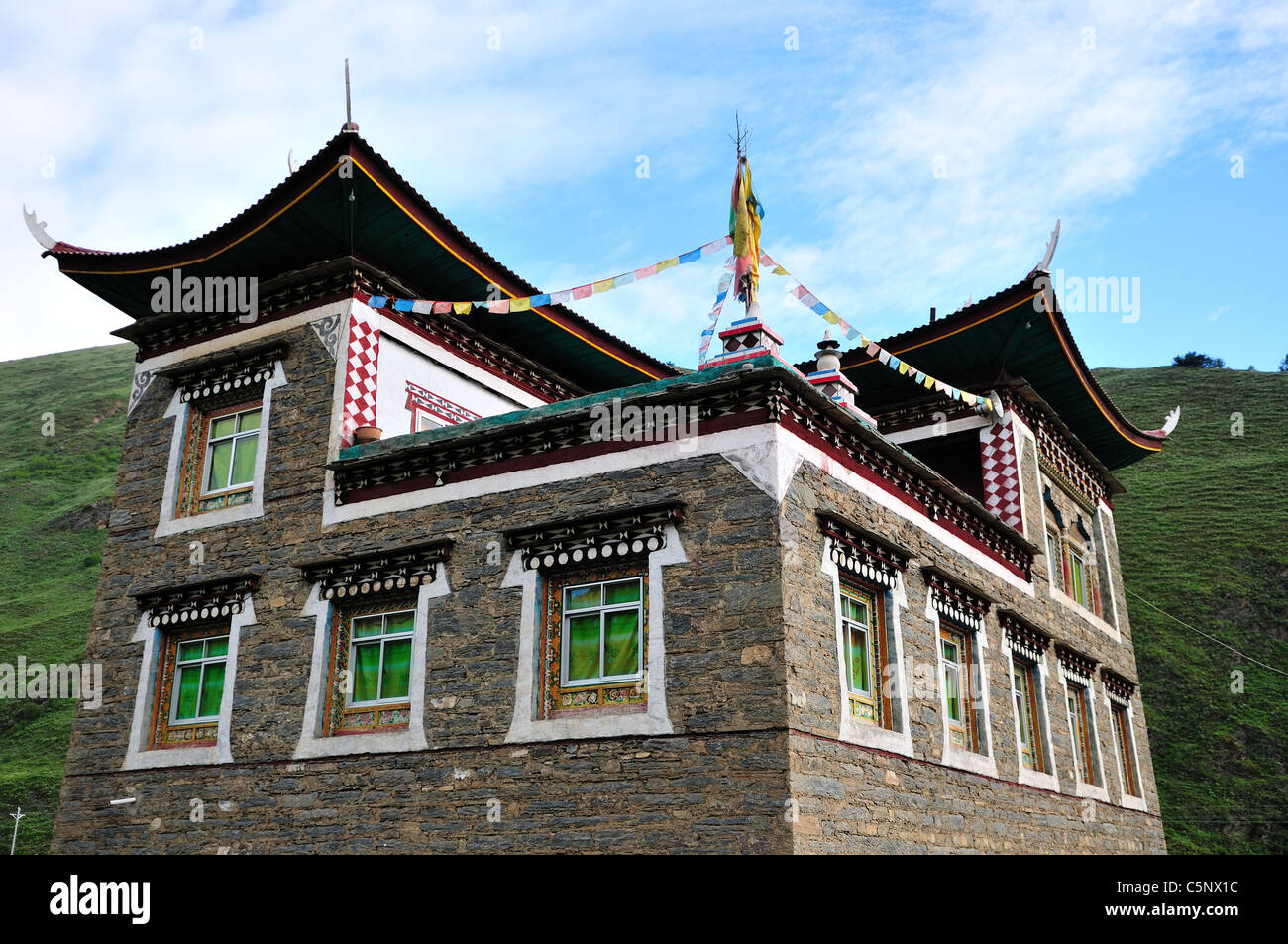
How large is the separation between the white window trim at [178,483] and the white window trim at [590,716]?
4.01m

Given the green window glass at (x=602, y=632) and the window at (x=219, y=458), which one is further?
the window at (x=219, y=458)

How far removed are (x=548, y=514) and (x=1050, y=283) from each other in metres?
8.48

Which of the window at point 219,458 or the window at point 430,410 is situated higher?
the window at point 430,410

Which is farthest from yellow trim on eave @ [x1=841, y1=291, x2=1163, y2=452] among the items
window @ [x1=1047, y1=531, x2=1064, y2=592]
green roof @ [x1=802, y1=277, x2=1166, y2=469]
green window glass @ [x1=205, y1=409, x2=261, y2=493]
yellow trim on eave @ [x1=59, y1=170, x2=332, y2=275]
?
green window glass @ [x1=205, y1=409, x2=261, y2=493]

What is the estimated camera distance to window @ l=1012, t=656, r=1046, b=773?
47.2 ft

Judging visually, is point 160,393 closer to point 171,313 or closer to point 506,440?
point 171,313

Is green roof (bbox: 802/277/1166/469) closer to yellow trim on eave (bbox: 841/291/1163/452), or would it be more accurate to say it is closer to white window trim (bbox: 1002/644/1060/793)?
yellow trim on eave (bbox: 841/291/1163/452)

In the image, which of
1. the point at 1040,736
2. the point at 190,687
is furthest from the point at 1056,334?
the point at 190,687

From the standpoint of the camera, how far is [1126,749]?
727 inches

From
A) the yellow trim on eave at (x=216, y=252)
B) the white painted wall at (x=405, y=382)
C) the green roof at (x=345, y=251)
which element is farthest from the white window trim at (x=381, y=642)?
the yellow trim on eave at (x=216, y=252)

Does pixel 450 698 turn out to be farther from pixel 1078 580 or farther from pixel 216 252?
pixel 1078 580

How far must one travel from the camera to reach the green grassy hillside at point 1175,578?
28.3 meters

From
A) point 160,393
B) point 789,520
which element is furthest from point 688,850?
point 160,393

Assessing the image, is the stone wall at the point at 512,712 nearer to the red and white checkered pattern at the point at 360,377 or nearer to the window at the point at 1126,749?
the red and white checkered pattern at the point at 360,377
